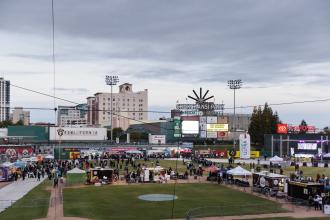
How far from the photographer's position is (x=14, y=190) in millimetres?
43094

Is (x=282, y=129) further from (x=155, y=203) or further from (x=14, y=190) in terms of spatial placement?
(x=155, y=203)

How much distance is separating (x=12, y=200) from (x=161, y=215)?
13362mm

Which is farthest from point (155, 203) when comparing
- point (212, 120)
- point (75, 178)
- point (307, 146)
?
point (212, 120)

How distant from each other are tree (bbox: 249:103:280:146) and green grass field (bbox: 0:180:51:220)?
89339 millimetres

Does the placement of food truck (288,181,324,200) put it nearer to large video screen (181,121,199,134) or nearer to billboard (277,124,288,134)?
large video screen (181,121,199,134)

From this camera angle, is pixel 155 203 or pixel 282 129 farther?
pixel 282 129

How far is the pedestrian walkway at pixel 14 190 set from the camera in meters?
34.7

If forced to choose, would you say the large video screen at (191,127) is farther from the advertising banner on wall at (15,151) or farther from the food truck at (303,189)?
the food truck at (303,189)

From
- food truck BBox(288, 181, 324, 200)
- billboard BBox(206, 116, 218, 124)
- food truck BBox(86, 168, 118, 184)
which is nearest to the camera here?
food truck BBox(288, 181, 324, 200)

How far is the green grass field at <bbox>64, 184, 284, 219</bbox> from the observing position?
29531 millimetres

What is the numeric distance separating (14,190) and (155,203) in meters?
15.8

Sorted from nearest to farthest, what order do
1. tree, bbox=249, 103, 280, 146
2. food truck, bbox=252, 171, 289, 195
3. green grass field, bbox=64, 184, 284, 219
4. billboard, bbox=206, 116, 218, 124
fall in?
1. green grass field, bbox=64, 184, 284, 219
2. food truck, bbox=252, 171, 289, 195
3. billboard, bbox=206, 116, 218, 124
4. tree, bbox=249, 103, 280, 146

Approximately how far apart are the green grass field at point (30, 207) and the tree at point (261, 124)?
3517 inches

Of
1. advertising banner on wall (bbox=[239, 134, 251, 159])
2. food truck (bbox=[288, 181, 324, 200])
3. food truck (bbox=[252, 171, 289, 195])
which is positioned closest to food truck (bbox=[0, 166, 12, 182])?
food truck (bbox=[252, 171, 289, 195])
